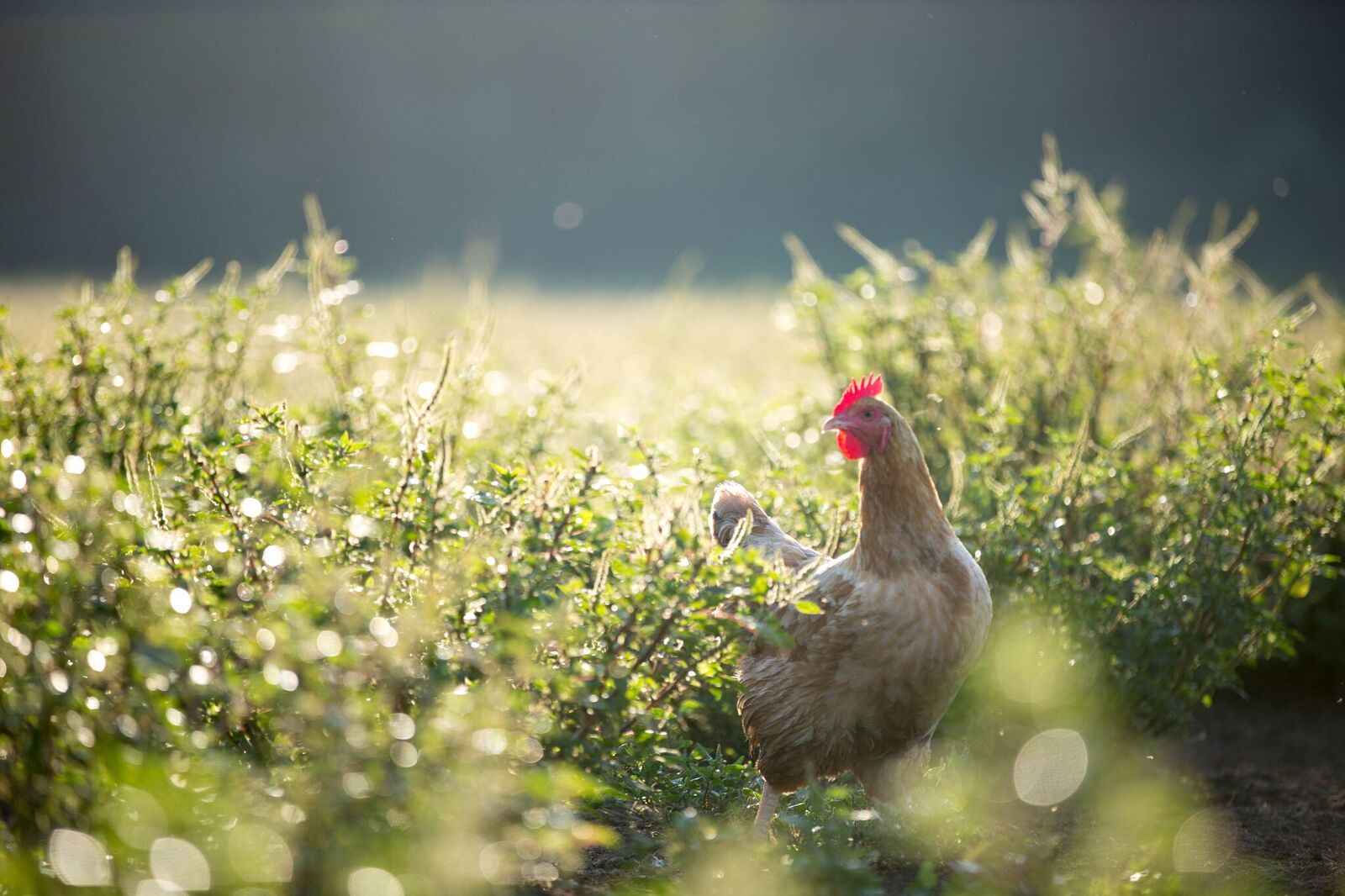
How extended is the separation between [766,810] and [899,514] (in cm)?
102

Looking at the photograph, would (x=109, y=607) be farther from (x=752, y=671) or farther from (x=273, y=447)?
(x=752, y=671)

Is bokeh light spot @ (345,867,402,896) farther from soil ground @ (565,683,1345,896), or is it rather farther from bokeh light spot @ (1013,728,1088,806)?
bokeh light spot @ (1013,728,1088,806)

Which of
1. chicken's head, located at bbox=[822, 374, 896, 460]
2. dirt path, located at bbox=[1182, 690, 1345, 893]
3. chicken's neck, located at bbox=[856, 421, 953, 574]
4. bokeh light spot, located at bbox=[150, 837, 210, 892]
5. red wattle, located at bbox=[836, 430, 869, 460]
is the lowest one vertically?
dirt path, located at bbox=[1182, 690, 1345, 893]

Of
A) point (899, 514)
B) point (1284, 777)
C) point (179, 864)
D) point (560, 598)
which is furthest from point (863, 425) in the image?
point (1284, 777)

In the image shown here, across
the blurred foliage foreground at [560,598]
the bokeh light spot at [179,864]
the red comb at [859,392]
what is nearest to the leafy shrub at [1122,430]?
the blurred foliage foreground at [560,598]

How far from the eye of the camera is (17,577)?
2.08 m

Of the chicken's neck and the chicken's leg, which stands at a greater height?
the chicken's neck

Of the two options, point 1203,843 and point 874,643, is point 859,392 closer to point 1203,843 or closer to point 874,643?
point 874,643

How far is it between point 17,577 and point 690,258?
19.1 meters

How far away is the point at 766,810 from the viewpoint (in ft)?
11.2

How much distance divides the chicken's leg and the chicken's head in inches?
43.5


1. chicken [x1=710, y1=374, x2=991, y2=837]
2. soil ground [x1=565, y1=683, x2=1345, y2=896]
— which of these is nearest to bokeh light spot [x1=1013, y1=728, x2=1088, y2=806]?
soil ground [x1=565, y1=683, x2=1345, y2=896]

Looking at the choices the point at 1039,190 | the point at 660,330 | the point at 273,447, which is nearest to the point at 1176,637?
the point at 1039,190

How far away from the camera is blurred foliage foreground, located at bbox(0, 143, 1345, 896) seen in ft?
6.37
